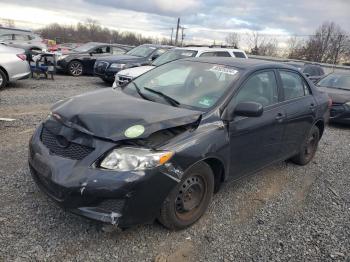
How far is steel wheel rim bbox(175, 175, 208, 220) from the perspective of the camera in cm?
331

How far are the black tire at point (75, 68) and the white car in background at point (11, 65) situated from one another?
13.7 feet

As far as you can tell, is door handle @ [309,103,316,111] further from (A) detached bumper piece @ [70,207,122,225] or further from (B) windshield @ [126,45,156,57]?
(B) windshield @ [126,45,156,57]

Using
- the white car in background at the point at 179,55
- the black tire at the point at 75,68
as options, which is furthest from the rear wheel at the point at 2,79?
the black tire at the point at 75,68

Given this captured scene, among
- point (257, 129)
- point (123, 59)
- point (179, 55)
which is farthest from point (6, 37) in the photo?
point (257, 129)

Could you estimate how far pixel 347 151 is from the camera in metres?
6.83

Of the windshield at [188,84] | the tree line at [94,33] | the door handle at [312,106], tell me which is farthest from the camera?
the tree line at [94,33]

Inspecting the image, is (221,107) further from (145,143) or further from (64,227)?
(64,227)

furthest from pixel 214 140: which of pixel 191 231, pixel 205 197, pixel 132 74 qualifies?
pixel 132 74

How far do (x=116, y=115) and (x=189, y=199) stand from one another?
3.68 ft

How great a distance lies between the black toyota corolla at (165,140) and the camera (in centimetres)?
285

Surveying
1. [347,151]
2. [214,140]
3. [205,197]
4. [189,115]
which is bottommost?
[347,151]

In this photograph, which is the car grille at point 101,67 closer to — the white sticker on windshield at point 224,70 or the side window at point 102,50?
the side window at point 102,50

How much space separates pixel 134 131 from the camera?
9.79ft

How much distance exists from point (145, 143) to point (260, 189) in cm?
228
